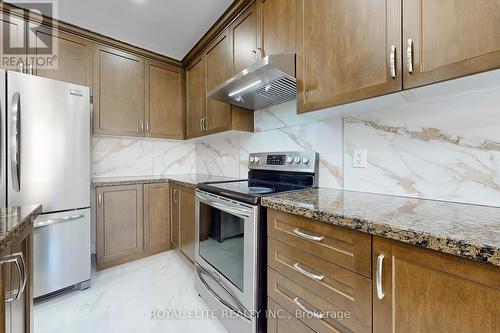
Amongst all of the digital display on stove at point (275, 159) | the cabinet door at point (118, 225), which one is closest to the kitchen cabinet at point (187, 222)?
the cabinet door at point (118, 225)

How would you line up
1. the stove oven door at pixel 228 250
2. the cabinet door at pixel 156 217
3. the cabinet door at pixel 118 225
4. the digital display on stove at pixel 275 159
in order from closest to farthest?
the stove oven door at pixel 228 250 < the digital display on stove at pixel 275 159 < the cabinet door at pixel 118 225 < the cabinet door at pixel 156 217

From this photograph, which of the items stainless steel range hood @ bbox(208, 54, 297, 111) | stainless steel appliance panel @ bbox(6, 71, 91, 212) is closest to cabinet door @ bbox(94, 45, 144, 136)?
stainless steel appliance panel @ bbox(6, 71, 91, 212)

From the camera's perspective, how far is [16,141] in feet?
5.08

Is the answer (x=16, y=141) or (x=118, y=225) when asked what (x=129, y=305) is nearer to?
(x=118, y=225)

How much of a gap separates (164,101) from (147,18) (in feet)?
3.18

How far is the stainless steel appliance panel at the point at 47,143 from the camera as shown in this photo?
5.12ft

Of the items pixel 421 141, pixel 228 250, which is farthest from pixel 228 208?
pixel 421 141

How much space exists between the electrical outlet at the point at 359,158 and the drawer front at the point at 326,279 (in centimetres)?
72

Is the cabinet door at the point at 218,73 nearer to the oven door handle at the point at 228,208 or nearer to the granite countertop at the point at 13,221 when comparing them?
the oven door handle at the point at 228,208

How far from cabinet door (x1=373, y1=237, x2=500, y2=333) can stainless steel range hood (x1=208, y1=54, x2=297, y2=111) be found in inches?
40.3

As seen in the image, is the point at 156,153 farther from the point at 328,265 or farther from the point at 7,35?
the point at 328,265

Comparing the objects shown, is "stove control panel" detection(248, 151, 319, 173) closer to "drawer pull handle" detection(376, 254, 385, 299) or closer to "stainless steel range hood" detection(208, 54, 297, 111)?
"stainless steel range hood" detection(208, 54, 297, 111)

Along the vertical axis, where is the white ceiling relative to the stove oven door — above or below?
above

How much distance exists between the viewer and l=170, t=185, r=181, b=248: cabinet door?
7.95 ft
